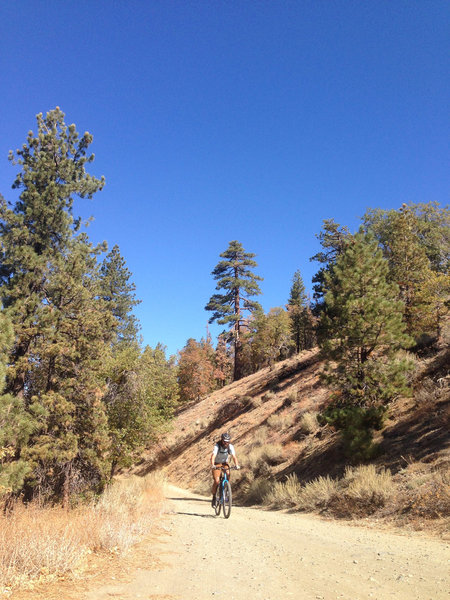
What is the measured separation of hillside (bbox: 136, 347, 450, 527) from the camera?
9.19m

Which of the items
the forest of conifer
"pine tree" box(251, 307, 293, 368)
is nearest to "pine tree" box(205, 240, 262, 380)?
"pine tree" box(251, 307, 293, 368)

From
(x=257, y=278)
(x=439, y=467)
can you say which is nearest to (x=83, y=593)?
(x=439, y=467)

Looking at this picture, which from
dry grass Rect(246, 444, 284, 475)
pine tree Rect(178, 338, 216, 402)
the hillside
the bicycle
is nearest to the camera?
the hillside

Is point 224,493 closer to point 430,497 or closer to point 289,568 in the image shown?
point 430,497

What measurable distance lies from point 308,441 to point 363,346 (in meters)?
6.63

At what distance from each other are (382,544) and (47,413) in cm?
991

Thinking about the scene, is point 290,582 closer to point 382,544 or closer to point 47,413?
point 382,544

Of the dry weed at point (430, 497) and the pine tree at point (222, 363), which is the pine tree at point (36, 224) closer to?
the dry weed at point (430, 497)

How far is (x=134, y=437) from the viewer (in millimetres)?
18516

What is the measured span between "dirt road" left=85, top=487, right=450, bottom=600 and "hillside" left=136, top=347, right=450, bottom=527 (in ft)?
6.97

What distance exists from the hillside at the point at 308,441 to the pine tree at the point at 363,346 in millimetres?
1025

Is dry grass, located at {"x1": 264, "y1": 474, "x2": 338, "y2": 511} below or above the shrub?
below

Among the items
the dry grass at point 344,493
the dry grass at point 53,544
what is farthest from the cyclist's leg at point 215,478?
the dry grass at point 53,544

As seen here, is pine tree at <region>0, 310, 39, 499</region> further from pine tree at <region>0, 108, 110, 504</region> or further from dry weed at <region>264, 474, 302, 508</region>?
dry weed at <region>264, 474, 302, 508</region>
